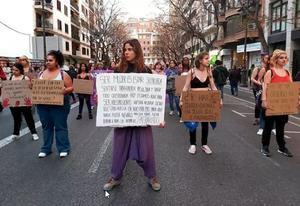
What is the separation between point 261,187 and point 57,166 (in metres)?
3.00

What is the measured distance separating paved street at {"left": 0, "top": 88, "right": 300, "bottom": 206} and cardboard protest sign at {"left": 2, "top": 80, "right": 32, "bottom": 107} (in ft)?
2.60

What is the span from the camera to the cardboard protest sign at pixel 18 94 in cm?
749

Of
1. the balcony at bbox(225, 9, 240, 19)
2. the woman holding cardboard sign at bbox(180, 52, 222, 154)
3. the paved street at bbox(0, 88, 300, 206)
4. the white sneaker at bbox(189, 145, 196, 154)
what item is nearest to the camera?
the paved street at bbox(0, 88, 300, 206)

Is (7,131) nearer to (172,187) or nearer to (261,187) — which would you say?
(172,187)

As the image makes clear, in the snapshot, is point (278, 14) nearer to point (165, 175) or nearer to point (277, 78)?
point (277, 78)

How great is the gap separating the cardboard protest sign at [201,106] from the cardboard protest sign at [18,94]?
341cm

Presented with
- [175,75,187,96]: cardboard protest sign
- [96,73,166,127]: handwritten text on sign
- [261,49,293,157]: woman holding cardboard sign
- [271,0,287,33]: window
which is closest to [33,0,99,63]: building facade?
[271,0,287,33]: window

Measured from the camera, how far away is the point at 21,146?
701cm

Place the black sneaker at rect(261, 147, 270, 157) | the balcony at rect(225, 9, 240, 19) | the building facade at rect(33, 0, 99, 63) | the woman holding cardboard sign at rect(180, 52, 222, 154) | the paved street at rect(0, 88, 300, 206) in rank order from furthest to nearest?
1. the building facade at rect(33, 0, 99, 63)
2. the balcony at rect(225, 9, 240, 19)
3. the black sneaker at rect(261, 147, 270, 157)
4. the woman holding cardboard sign at rect(180, 52, 222, 154)
5. the paved street at rect(0, 88, 300, 206)

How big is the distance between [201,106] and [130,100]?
1937mm

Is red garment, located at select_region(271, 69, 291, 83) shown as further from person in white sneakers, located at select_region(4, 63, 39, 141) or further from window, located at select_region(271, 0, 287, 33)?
window, located at select_region(271, 0, 287, 33)

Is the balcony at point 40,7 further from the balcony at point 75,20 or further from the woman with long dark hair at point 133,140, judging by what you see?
the woman with long dark hair at point 133,140

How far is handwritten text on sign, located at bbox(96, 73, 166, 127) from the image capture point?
4.38 meters

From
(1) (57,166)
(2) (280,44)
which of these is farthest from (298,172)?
(2) (280,44)
